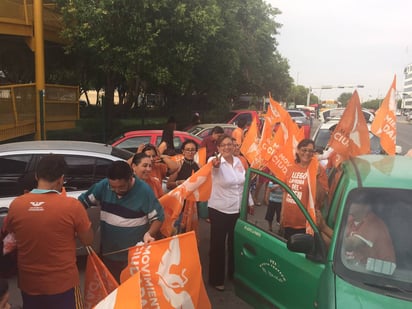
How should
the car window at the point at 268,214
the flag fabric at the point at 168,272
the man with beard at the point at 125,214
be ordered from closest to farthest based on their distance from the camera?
1. the flag fabric at the point at 168,272
2. the man with beard at the point at 125,214
3. the car window at the point at 268,214

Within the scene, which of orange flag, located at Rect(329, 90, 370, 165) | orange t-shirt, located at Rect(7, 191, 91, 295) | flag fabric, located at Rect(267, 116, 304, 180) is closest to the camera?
orange t-shirt, located at Rect(7, 191, 91, 295)

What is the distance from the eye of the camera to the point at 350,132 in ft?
13.8

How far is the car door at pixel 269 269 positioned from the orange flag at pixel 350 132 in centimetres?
95

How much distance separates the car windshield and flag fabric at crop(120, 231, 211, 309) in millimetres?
1067

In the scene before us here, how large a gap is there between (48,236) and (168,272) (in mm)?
878

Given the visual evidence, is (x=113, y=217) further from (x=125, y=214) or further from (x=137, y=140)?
(x=137, y=140)

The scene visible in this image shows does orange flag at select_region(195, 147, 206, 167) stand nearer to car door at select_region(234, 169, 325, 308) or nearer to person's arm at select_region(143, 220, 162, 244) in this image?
car door at select_region(234, 169, 325, 308)

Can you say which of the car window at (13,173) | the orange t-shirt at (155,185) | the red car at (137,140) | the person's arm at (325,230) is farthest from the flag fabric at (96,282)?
the red car at (137,140)

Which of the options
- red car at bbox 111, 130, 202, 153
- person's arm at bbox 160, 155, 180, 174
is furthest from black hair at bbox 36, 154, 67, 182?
red car at bbox 111, 130, 202, 153

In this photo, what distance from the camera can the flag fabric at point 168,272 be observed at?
287 centimetres

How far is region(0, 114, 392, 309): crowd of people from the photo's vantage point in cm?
261

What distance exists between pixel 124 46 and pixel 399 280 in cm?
1050

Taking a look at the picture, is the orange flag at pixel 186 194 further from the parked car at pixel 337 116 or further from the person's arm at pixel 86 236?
the parked car at pixel 337 116

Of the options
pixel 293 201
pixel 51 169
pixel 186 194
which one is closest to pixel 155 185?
pixel 186 194
